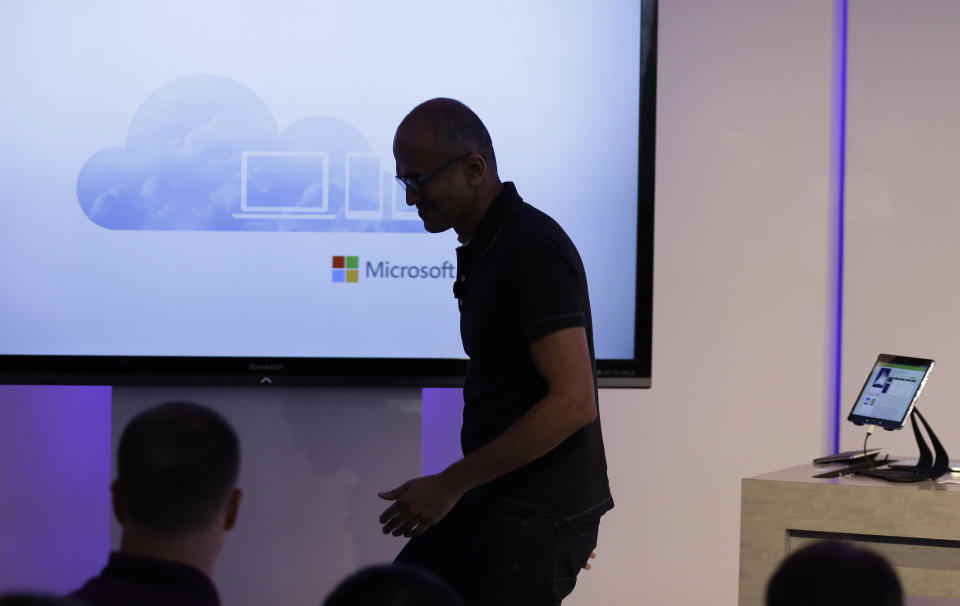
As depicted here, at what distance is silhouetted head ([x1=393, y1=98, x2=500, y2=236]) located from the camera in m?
2.12

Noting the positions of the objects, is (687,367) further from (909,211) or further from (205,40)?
(205,40)

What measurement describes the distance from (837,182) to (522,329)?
2.21 metres

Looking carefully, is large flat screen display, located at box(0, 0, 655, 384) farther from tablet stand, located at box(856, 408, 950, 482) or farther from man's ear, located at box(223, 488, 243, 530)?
man's ear, located at box(223, 488, 243, 530)

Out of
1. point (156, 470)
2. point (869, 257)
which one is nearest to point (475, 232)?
point (156, 470)

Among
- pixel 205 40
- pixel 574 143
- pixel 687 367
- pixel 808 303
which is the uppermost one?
pixel 205 40

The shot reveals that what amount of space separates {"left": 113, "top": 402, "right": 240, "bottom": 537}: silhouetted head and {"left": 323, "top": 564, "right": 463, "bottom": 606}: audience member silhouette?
1.32 feet

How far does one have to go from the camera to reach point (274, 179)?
10.2 feet

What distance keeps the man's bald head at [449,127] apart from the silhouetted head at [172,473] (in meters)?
0.93

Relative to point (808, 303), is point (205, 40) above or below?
above

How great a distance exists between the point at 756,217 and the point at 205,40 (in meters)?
2.01

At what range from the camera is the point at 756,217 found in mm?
3717

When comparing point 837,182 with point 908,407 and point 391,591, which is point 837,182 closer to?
point 908,407

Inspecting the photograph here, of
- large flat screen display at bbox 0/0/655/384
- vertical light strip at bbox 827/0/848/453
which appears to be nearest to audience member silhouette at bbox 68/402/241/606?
large flat screen display at bbox 0/0/655/384

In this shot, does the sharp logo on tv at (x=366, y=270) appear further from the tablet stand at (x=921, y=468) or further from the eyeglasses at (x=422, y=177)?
the tablet stand at (x=921, y=468)
